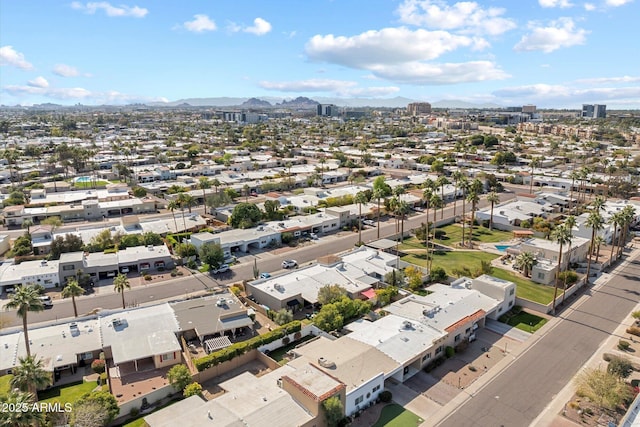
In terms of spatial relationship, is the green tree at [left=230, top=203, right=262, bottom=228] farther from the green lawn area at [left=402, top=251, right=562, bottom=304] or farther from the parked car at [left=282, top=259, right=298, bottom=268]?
the green lawn area at [left=402, top=251, right=562, bottom=304]

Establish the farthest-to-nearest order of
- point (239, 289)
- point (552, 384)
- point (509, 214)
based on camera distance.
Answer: point (509, 214)
point (239, 289)
point (552, 384)

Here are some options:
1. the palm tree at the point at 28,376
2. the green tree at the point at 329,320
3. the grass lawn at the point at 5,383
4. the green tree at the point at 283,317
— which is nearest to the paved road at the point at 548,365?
the green tree at the point at 329,320

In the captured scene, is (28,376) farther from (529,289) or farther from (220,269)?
(529,289)

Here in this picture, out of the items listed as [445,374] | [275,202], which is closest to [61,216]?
[275,202]

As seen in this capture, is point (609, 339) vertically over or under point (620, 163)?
under

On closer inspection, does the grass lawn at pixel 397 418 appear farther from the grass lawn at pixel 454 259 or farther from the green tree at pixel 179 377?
the grass lawn at pixel 454 259

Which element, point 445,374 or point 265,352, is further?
point 265,352

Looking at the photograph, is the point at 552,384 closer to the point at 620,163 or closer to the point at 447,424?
the point at 447,424
